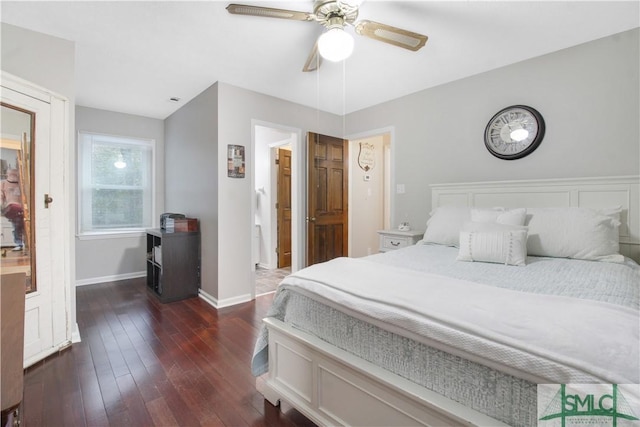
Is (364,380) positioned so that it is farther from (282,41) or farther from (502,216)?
(282,41)

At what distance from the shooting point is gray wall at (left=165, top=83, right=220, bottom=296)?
3.29m

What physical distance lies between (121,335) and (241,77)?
8.76 ft

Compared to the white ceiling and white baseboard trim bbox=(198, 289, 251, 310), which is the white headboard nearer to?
the white ceiling

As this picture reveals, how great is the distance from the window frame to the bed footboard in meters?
3.72

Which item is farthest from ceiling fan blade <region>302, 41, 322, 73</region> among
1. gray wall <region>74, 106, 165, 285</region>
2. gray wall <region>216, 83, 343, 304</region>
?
gray wall <region>74, 106, 165, 285</region>

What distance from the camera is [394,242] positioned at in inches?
131

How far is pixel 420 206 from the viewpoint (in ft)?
11.5

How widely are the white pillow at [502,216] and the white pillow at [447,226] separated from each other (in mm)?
122

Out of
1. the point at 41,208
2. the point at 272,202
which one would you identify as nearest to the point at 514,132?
the point at 272,202

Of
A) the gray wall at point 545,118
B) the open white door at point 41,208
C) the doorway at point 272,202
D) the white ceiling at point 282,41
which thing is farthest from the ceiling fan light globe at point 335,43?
the doorway at point 272,202

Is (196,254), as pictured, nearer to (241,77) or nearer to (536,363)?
(241,77)

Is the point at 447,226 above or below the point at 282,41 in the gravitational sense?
below

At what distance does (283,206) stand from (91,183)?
9.04 ft

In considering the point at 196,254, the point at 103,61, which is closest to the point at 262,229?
the point at 196,254
